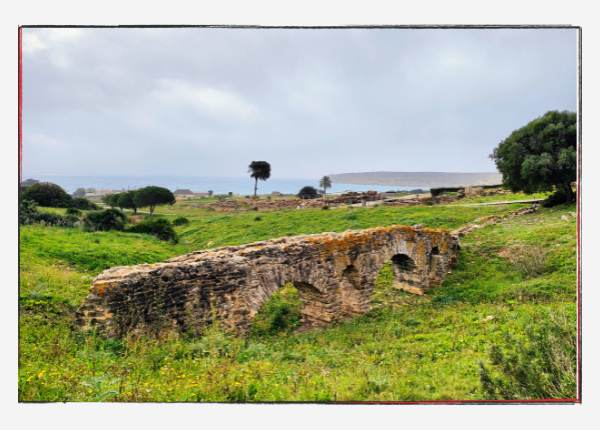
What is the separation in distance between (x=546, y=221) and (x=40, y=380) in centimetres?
1175

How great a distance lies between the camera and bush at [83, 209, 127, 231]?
7.79m

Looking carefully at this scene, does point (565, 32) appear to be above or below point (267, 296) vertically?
above

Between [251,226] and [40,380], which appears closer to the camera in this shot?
[40,380]

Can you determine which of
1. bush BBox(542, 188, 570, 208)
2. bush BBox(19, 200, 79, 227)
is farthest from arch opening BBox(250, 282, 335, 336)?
bush BBox(542, 188, 570, 208)

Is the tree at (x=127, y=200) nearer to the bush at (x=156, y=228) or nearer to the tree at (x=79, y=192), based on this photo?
the tree at (x=79, y=192)

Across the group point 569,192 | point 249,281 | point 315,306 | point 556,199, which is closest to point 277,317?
point 315,306

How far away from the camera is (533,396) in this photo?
5.15 metres

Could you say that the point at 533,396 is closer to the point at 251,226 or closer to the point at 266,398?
the point at 266,398

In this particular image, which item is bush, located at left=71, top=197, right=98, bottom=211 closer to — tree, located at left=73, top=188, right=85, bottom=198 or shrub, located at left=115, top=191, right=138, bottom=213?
Result: tree, located at left=73, top=188, right=85, bottom=198

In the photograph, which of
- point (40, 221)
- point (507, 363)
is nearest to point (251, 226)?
point (40, 221)

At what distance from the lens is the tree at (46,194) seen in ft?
18.5

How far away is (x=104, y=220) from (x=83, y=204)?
1437 mm

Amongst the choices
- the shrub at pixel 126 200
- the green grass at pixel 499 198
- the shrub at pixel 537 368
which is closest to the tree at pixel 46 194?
the shrub at pixel 126 200

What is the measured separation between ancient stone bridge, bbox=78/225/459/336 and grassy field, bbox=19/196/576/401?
33 centimetres
